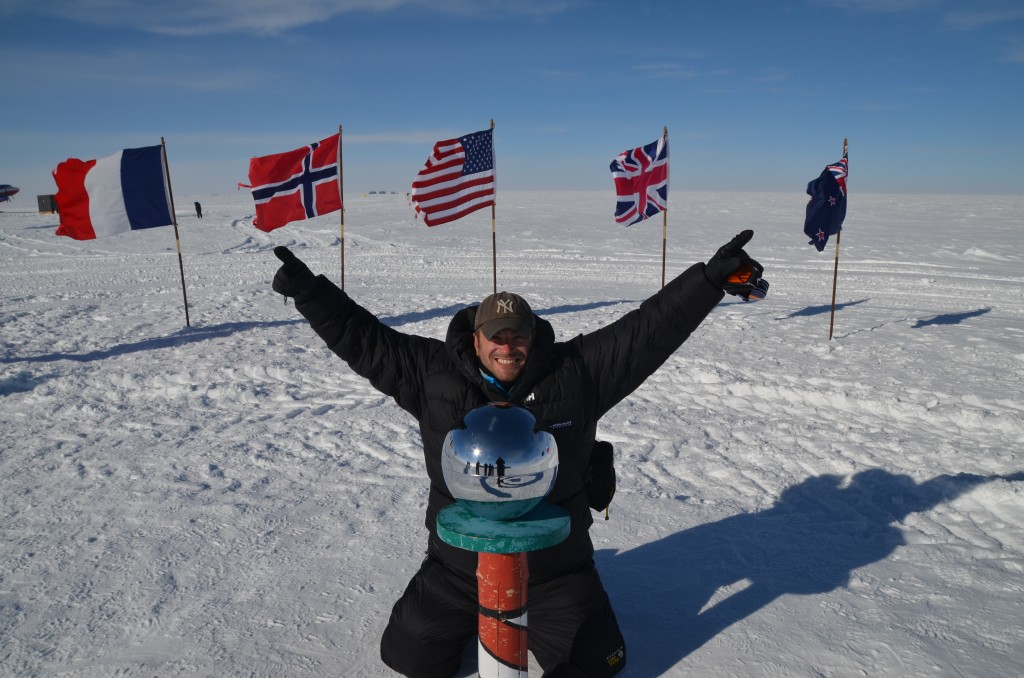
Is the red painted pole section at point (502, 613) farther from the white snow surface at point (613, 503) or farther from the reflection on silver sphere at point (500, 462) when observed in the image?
the white snow surface at point (613, 503)

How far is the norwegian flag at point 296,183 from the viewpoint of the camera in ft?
30.9

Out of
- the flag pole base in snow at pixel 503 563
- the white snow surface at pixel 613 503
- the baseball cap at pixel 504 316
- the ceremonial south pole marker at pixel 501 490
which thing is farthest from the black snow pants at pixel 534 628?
the baseball cap at pixel 504 316

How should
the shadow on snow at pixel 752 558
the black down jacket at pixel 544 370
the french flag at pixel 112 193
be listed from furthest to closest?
the french flag at pixel 112 193 < the shadow on snow at pixel 752 558 < the black down jacket at pixel 544 370

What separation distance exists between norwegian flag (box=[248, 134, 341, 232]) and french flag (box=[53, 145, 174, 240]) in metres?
1.33

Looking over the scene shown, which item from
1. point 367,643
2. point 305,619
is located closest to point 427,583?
point 367,643

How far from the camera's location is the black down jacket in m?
2.53

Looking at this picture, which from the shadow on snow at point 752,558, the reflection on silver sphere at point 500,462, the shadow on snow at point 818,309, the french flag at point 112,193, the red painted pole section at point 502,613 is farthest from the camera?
the shadow on snow at point 818,309

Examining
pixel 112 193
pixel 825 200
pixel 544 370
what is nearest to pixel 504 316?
pixel 544 370

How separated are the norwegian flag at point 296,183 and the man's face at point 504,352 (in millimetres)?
7546

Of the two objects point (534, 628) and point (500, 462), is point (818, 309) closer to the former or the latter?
point (534, 628)

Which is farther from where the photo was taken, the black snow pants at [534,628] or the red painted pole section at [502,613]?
the black snow pants at [534,628]

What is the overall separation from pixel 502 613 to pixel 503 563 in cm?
18

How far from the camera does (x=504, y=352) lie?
8.03 ft

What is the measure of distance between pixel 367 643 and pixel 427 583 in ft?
1.41
